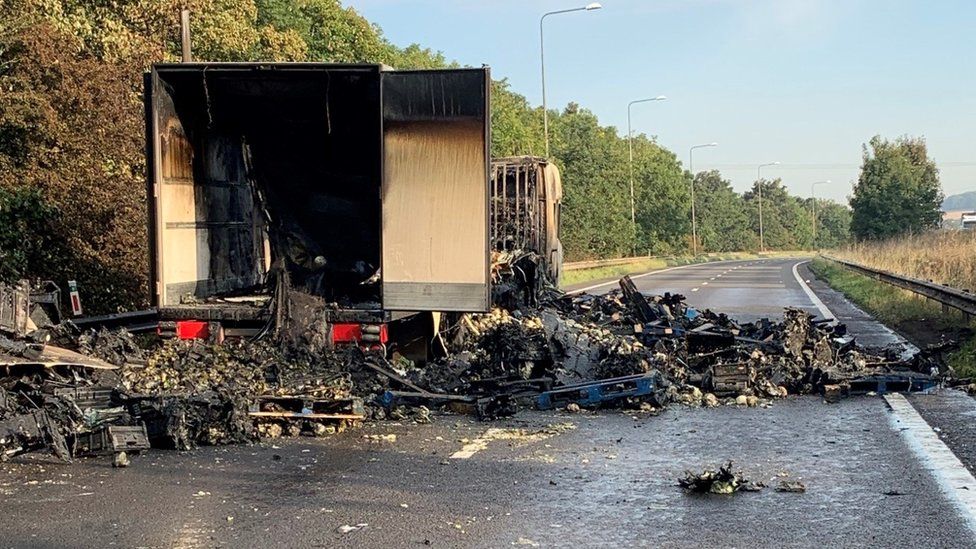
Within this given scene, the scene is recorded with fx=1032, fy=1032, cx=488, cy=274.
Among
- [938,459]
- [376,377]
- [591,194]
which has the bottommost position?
[938,459]

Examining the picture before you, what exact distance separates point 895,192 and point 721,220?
49184mm

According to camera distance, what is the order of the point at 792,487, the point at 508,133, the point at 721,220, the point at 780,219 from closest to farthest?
the point at 792,487 → the point at 508,133 → the point at 721,220 → the point at 780,219

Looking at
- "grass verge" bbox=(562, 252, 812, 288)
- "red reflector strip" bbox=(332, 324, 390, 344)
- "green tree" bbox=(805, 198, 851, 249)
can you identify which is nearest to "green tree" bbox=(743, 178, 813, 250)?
"green tree" bbox=(805, 198, 851, 249)

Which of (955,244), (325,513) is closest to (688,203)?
(955,244)

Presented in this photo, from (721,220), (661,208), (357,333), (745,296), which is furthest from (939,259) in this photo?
(721,220)

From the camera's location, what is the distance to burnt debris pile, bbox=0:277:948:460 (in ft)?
24.9

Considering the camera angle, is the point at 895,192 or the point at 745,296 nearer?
the point at 745,296

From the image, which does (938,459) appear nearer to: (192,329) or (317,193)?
(192,329)

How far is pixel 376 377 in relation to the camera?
976cm

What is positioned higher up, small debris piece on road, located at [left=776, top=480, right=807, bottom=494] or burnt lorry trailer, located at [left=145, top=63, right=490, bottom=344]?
burnt lorry trailer, located at [left=145, top=63, right=490, bottom=344]

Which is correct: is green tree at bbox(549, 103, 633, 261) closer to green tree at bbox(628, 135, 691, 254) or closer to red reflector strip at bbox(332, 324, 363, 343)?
green tree at bbox(628, 135, 691, 254)

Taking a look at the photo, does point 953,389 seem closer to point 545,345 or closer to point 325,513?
point 545,345

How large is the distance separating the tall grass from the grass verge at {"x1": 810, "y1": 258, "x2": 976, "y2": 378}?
91cm

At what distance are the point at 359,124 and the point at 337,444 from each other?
5.02 m
